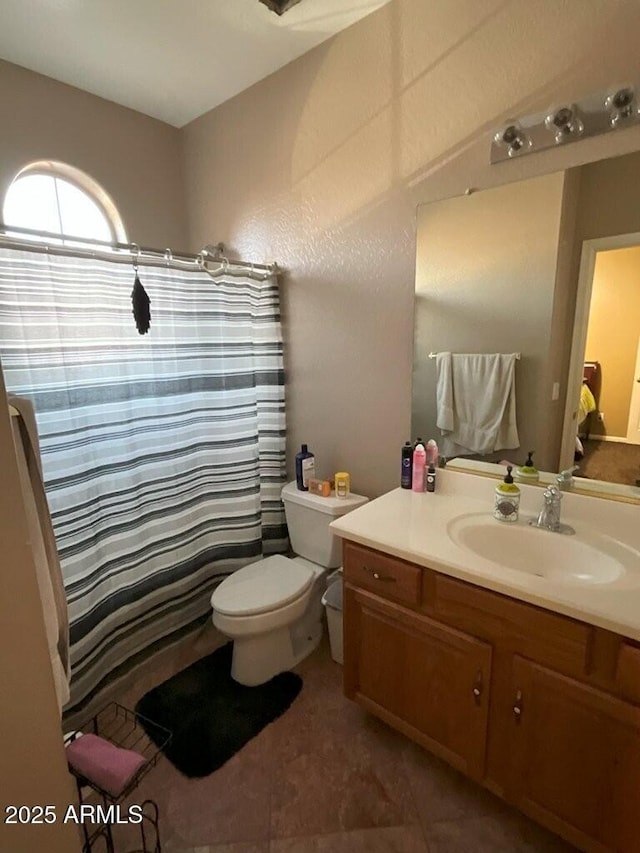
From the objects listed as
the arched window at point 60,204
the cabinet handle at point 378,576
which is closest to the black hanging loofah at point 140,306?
the arched window at point 60,204

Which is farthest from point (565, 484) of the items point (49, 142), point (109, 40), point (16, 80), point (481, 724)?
point (16, 80)

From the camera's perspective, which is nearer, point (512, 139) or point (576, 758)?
point (576, 758)

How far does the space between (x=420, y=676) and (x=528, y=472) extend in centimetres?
81

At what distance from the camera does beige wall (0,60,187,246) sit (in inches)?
75.8

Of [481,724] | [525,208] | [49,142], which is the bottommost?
[481,724]

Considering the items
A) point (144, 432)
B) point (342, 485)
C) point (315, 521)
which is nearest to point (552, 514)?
point (342, 485)

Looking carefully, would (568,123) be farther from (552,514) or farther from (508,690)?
(508,690)

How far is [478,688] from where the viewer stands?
49.7 inches

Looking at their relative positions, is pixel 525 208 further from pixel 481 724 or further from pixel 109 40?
pixel 109 40

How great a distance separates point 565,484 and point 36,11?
2.66 meters

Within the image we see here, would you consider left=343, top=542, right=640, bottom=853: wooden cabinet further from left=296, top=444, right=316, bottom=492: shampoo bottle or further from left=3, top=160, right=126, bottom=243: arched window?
left=3, top=160, right=126, bottom=243: arched window

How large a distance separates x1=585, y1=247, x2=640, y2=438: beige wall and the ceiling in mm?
1371

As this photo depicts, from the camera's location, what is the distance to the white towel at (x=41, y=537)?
901 millimetres

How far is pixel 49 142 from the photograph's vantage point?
2.03 meters
